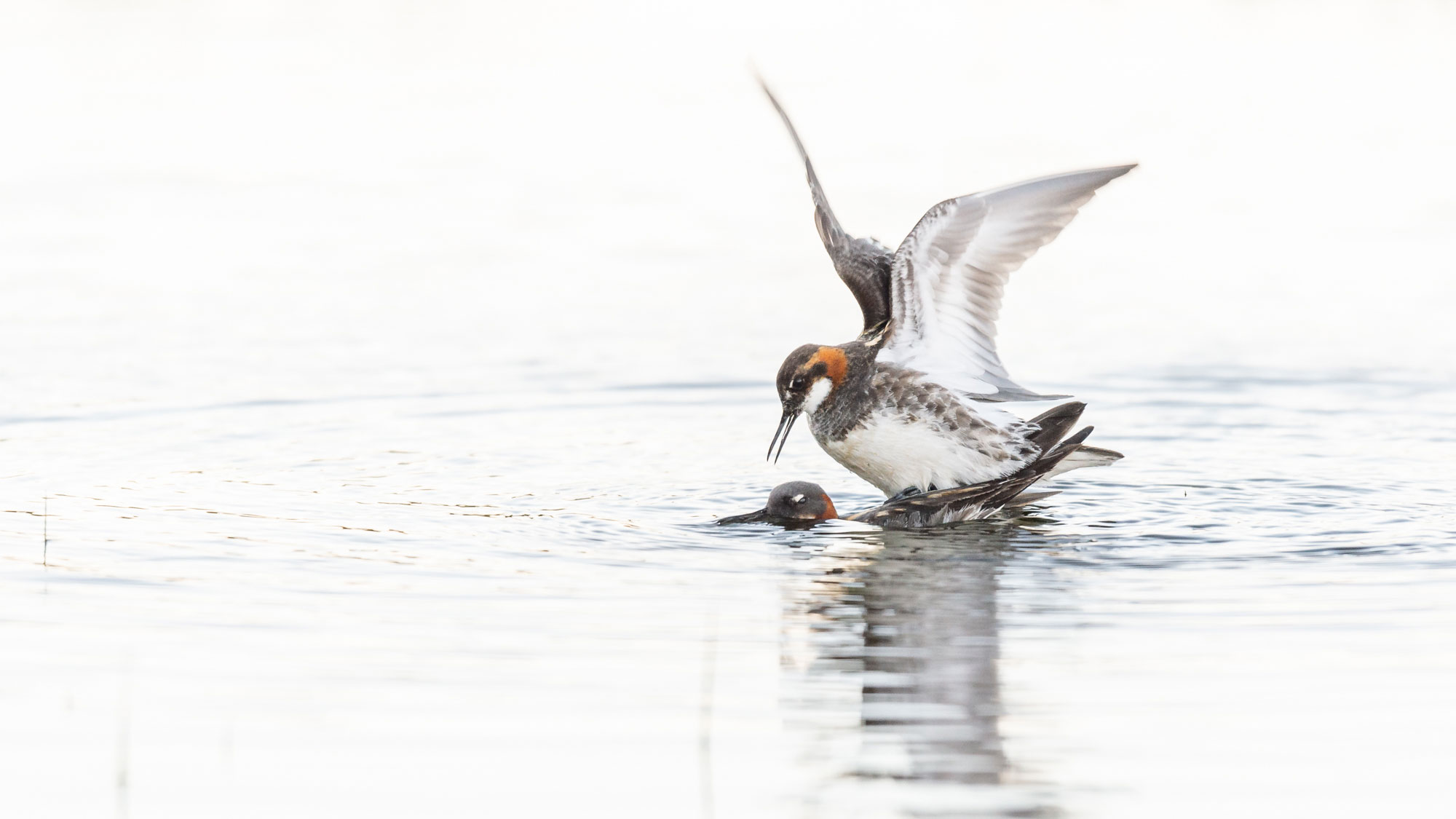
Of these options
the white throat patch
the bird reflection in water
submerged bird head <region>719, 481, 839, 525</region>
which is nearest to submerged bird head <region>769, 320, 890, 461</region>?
the white throat patch

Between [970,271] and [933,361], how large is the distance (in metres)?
0.59

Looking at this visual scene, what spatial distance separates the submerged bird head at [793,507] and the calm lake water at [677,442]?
19 centimetres

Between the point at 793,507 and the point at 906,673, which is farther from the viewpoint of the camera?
the point at 793,507

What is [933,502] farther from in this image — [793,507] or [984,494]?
[793,507]

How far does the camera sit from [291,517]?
389 inches

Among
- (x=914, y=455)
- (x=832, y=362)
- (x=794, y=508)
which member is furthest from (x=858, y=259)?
(x=794, y=508)

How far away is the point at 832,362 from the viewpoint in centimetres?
1073

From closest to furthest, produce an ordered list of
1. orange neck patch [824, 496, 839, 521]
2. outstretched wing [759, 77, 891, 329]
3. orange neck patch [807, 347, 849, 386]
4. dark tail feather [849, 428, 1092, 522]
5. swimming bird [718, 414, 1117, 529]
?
swimming bird [718, 414, 1117, 529]
dark tail feather [849, 428, 1092, 522]
orange neck patch [824, 496, 839, 521]
orange neck patch [807, 347, 849, 386]
outstretched wing [759, 77, 891, 329]

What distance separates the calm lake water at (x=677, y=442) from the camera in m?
6.12

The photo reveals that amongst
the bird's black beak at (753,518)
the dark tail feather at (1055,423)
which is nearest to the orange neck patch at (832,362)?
the bird's black beak at (753,518)

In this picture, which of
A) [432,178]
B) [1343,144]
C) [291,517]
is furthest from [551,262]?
[1343,144]

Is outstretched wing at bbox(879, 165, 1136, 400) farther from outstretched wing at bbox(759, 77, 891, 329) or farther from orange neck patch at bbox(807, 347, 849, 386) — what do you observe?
outstretched wing at bbox(759, 77, 891, 329)

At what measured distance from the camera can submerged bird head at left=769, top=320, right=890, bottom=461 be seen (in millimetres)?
10727

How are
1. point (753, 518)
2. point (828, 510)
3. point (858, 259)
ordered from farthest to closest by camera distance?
point (858, 259)
point (828, 510)
point (753, 518)
